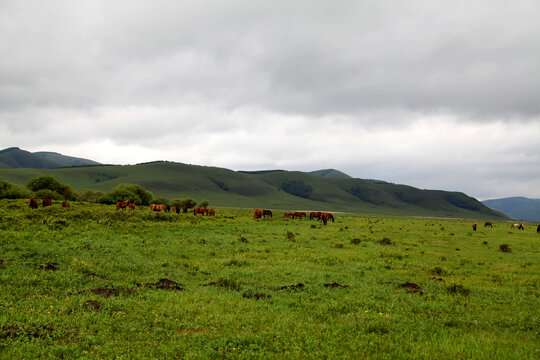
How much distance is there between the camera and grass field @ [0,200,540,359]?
852cm

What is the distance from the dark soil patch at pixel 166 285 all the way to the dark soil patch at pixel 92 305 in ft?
9.91

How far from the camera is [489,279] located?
59.2 ft

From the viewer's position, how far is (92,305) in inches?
432

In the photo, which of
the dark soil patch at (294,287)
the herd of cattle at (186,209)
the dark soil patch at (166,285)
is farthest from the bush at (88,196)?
the dark soil patch at (294,287)

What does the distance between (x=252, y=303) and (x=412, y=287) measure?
8.36 m

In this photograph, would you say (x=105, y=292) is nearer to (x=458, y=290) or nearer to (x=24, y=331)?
(x=24, y=331)

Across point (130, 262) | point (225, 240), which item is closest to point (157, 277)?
point (130, 262)

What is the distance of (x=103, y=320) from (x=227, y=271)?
845cm

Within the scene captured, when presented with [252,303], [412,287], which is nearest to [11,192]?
[252,303]

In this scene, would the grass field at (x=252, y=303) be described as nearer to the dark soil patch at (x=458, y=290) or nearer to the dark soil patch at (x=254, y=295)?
the dark soil patch at (x=254, y=295)

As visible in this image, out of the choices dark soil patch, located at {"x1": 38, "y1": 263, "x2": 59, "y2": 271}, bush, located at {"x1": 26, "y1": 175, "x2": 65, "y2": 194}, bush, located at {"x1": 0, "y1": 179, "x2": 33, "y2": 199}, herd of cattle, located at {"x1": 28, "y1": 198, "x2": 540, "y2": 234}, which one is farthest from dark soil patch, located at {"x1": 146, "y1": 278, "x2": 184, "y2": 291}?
bush, located at {"x1": 26, "y1": 175, "x2": 65, "y2": 194}

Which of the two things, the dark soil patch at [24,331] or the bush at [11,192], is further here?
the bush at [11,192]

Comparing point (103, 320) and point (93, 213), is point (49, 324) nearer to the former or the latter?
point (103, 320)

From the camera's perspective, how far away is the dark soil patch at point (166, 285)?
46.1 ft
